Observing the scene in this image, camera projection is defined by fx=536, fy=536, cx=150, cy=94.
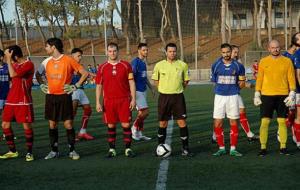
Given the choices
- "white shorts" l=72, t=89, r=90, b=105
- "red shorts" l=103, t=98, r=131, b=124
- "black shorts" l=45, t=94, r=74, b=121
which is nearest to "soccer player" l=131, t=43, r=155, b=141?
"white shorts" l=72, t=89, r=90, b=105

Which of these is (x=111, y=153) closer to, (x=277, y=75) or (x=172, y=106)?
Answer: (x=172, y=106)

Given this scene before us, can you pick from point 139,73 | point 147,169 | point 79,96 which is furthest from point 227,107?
point 79,96

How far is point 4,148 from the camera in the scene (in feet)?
33.8

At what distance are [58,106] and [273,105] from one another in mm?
3584

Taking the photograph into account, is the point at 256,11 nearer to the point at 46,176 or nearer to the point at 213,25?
the point at 213,25

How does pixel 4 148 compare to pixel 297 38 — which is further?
pixel 4 148

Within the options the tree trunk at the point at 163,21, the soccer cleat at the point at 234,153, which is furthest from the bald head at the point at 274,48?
the tree trunk at the point at 163,21

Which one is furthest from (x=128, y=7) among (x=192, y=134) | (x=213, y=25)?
(x=192, y=134)

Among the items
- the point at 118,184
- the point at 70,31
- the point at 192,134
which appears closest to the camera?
the point at 118,184

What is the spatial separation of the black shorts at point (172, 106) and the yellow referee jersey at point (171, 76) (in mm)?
86

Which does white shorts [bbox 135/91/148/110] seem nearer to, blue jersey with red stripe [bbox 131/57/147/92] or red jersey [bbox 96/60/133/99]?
blue jersey with red stripe [bbox 131/57/147/92]

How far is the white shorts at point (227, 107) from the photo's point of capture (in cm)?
906

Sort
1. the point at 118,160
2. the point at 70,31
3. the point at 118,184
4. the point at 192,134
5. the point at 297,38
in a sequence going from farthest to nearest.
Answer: the point at 70,31 < the point at 192,134 < the point at 297,38 < the point at 118,160 < the point at 118,184

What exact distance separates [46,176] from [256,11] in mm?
45283
